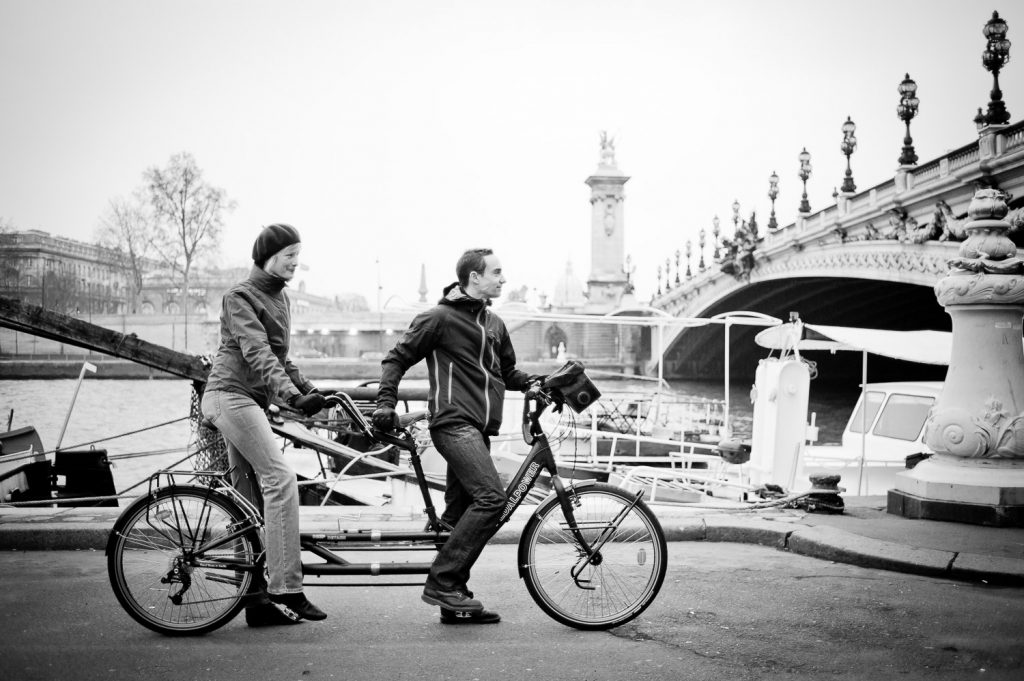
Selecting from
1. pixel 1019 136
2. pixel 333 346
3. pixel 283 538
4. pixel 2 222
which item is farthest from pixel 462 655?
pixel 333 346

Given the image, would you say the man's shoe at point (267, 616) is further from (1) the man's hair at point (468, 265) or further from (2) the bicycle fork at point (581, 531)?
(1) the man's hair at point (468, 265)

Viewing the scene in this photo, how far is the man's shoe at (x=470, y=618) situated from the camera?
12.3ft

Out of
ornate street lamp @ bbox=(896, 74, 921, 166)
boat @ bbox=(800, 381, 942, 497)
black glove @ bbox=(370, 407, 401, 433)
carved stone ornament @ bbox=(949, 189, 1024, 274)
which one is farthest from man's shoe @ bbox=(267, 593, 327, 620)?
ornate street lamp @ bbox=(896, 74, 921, 166)

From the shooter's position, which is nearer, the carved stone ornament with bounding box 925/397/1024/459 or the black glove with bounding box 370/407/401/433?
the black glove with bounding box 370/407/401/433

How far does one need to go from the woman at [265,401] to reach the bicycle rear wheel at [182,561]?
115 millimetres

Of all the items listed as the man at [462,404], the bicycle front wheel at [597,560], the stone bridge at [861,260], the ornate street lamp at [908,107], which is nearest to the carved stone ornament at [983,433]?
the bicycle front wheel at [597,560]

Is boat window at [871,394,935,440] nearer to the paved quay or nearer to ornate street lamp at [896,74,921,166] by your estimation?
the paved quay

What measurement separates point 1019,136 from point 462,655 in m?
18.8

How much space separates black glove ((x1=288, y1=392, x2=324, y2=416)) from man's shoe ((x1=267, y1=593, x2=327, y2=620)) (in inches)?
29.3

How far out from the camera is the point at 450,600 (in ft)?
12.1

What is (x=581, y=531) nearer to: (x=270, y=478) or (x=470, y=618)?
(x=470, y=618)

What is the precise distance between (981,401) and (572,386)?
342 cm

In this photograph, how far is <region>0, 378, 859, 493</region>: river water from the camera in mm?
20859

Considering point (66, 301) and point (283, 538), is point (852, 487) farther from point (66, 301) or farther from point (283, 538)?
point (66, 301)
